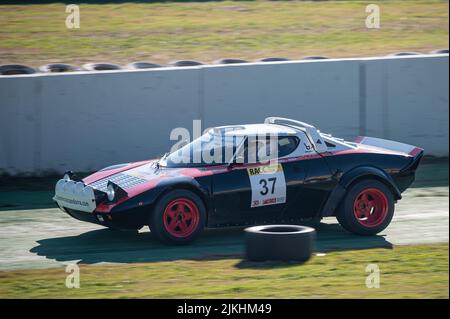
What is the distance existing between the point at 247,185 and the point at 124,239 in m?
1.64

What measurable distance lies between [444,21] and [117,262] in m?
16.2

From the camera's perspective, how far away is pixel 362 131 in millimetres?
15031

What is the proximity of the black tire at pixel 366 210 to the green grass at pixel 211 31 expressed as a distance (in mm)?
9066

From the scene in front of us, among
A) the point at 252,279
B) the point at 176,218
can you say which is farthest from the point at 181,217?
the point at 252,279

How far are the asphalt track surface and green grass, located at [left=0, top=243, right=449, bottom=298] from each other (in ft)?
1.30

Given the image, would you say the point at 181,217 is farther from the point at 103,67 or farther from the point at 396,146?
the point at 103,67

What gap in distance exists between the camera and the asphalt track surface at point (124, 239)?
9.61m

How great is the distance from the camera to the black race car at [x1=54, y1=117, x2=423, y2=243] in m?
9.83

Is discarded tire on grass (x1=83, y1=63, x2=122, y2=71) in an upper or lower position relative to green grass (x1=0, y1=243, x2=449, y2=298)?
upper

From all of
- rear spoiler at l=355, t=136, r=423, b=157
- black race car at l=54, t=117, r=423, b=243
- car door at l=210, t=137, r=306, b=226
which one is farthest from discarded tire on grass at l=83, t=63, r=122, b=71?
car door at l=210, t=137, r=306, b=226

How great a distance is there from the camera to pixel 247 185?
10.0 metres

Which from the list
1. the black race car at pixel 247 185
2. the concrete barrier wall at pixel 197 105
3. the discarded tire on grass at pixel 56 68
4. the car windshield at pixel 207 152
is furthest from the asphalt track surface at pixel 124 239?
the discarded tire on grass at pixel 56 68

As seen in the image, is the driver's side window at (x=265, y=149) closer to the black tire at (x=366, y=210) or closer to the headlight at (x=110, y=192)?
the black tire at (x=366, y=210)

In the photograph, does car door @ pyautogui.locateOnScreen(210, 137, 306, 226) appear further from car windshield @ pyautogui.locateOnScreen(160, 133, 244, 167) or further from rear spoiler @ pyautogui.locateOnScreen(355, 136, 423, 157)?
rear spoiler @ pyautogui.locateOnScreen(355, 136, 423, 157)
